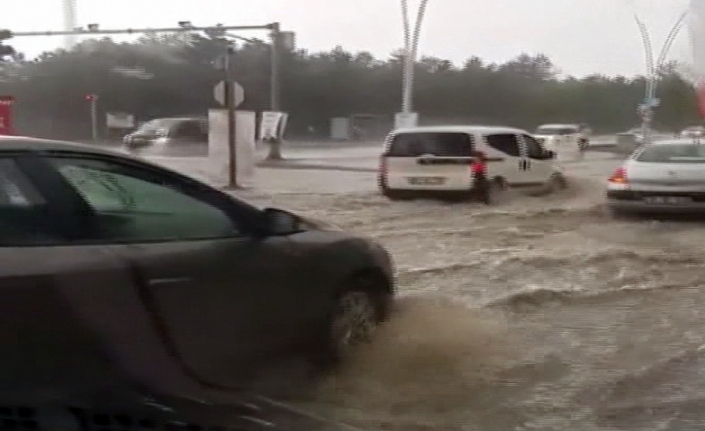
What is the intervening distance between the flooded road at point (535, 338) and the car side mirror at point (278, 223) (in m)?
0.77

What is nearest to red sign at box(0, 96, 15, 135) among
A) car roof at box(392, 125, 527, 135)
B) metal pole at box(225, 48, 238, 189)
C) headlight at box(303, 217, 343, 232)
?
metal pole at box(225, 48, 238, 189)

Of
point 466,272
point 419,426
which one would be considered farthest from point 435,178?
point 419,426

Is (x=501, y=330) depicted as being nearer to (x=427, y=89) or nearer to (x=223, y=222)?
(x=223, y=222)

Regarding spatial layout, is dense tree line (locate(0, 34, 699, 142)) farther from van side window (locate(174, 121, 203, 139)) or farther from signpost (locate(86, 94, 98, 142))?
van side window (locate(174, 121, 203, 139))

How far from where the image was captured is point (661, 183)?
13.1 m

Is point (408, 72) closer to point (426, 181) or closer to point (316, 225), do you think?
point (426, 181)

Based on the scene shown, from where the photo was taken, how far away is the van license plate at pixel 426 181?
640 inches

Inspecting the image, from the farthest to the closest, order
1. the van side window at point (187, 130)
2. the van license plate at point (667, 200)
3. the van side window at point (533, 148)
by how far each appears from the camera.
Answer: the van side window at point (187, 130)
the van side window at point (533, 148)
the van license plate at point (667, 200)

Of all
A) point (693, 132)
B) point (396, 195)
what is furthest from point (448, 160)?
point (693, 132)

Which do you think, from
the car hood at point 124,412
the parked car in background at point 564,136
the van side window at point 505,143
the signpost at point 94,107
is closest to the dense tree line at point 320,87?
the signpost at point 94,107

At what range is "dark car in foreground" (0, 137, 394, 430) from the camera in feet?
11.7

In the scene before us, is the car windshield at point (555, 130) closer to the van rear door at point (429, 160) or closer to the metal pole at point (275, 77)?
the van rear door at point (429, 160)

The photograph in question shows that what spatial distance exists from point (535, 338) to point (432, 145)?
10238 millimetres

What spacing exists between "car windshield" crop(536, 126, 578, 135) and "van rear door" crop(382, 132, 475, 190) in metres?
5.12
